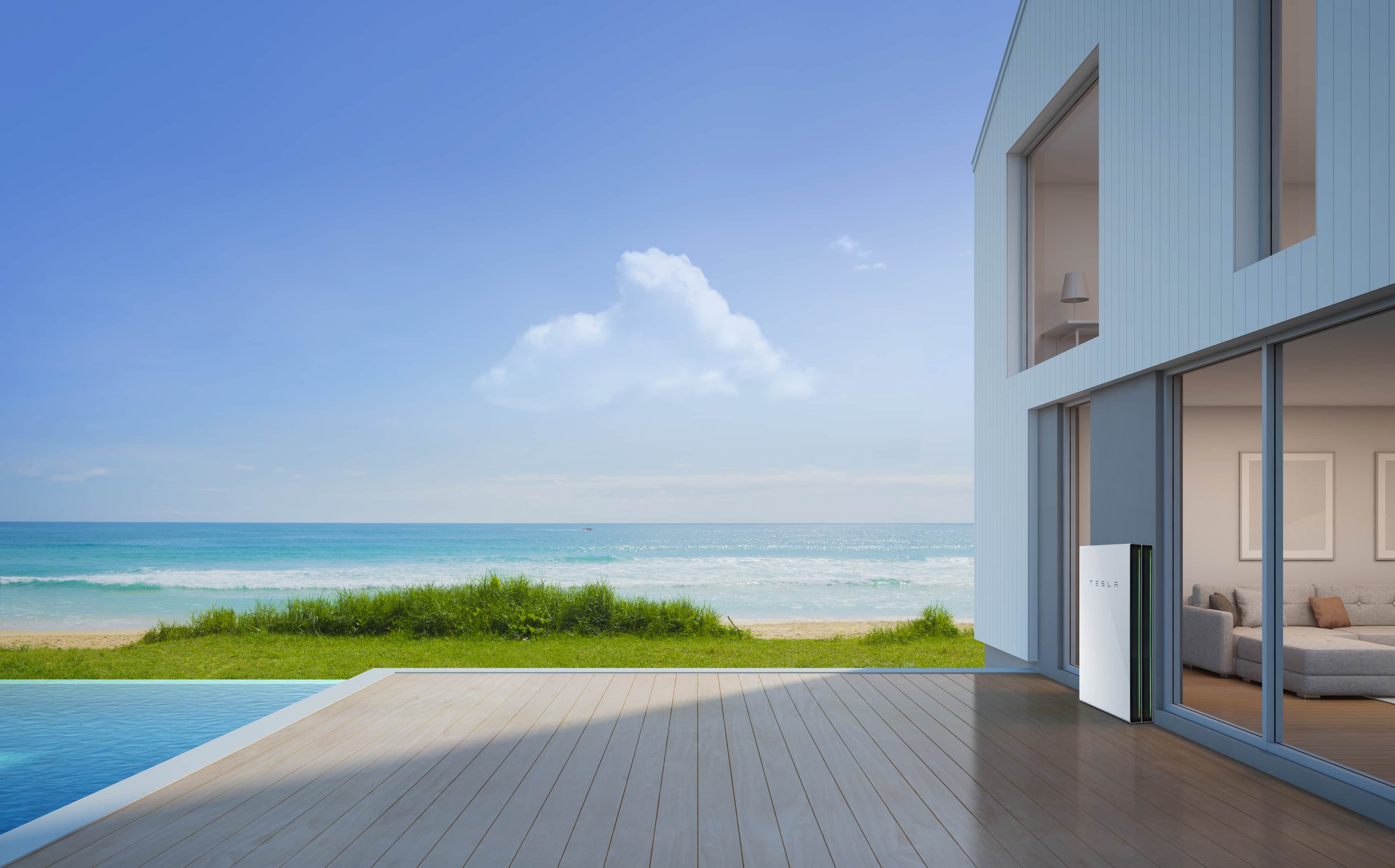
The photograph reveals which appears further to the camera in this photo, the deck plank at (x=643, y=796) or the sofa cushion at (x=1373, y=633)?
the sofa cushion at (x=1373, y=633)

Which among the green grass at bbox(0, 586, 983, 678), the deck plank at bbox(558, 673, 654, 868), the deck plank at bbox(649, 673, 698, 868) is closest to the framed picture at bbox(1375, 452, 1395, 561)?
the deck plank at bbox(649, 673, 698, 868)

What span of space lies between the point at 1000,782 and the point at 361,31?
65.0ft

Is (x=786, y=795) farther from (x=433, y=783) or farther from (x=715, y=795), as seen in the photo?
(x=433, y=783)

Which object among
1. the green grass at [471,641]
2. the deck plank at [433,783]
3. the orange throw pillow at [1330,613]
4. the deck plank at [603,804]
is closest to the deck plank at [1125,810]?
the orange throw pillow at [1330,613]

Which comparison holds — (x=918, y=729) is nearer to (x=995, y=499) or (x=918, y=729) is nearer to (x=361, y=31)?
(x=995, y=499)

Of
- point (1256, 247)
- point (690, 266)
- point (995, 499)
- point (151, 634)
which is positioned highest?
point (690, 266)

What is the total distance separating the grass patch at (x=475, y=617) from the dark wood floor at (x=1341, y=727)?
8.17m

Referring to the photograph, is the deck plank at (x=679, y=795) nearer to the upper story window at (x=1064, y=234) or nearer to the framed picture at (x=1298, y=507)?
the framed picture at (x=1298, y=507)

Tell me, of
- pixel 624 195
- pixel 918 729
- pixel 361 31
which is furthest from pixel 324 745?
pixel 624 195

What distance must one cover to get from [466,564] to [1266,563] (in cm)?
2561

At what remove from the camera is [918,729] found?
4.00 metres

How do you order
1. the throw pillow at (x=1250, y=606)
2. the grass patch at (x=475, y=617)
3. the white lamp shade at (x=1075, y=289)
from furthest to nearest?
the grass patch at (x=475, y=617), the white lamp shade at (x=1075, y=289), the throw pillow at (x=1250, y=606)

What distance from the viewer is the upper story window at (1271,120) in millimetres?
3240

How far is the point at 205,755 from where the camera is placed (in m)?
3.51
